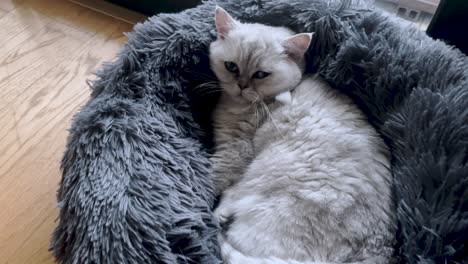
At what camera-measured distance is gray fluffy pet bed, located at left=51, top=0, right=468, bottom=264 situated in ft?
2.79

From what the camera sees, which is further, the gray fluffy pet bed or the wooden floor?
the wooden floor

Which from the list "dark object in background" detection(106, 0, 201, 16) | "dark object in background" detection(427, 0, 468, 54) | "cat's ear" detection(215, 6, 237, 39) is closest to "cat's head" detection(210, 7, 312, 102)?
"cat's ear" detection(215, 6, 237, 39)

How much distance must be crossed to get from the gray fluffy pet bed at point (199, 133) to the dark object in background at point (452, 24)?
0.16 m

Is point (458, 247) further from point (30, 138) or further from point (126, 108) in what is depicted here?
point (30, 138)

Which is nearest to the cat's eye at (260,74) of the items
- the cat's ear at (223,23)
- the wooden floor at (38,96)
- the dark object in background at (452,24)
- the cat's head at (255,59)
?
the cat's head at (255,59)

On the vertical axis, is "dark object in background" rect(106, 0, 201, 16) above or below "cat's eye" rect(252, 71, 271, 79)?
below

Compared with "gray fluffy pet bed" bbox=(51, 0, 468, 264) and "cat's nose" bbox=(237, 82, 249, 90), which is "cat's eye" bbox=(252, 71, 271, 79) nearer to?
"cat's nose" bbox=(237, 82, 249, 90)

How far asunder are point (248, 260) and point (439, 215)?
0.38 m

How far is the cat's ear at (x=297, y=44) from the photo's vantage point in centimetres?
105

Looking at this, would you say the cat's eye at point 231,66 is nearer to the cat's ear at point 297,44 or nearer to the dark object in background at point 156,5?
the cat's ear at point 297,44

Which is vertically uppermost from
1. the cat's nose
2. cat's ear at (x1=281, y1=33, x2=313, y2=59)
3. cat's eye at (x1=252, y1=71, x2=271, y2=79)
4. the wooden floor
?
cat's ear at (x1=281, y1=33, x2=313, y2=59)

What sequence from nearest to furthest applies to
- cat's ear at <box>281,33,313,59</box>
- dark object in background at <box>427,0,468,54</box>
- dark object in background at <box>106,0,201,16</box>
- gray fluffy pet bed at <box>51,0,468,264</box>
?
gray fluffy pet bed at <box>51,0,468,264</box>
cat's ear at <box>281,33,313,59</box>
dark object in background at <box>427,0,468,54</box>
dark object in background at <box>106,0,201,16</box>

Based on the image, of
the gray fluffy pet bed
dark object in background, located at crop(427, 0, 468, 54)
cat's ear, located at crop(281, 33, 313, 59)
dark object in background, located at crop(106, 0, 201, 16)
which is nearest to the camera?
the gray fluffy pet bed

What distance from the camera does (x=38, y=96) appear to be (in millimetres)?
1444
